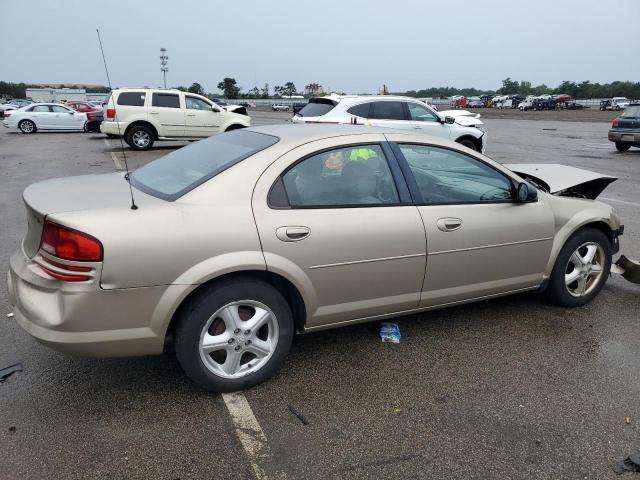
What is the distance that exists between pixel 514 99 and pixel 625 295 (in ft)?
230

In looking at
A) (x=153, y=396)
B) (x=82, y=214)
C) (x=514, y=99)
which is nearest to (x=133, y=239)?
(x=82, y=214)

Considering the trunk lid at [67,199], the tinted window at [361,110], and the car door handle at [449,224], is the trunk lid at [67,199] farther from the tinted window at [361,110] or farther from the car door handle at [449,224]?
the tinted window at [361,110]

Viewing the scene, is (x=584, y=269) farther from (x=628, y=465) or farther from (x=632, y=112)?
(x=632, y=112)

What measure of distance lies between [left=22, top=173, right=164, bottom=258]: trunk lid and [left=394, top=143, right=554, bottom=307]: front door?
1743mm

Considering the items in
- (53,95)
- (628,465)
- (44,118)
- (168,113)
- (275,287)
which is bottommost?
(53,95)

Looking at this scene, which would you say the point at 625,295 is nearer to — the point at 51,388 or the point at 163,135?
the point at 51,388

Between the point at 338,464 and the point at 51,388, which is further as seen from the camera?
the point at 51,388

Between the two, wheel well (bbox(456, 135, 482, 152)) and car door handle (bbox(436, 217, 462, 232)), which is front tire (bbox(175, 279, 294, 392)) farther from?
wheel well (bbox(456, 135, 482, 152))

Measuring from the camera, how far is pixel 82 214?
260cm

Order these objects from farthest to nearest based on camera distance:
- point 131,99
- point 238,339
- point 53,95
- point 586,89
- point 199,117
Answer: point 586,89
point 53,95
point 199,117
point 131,99
point 238,339

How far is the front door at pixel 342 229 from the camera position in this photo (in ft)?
9.57

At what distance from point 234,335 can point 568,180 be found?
3249 millimetres

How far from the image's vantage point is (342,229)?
9.98 ft

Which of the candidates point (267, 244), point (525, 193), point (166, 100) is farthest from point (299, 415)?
point (166, 100)
